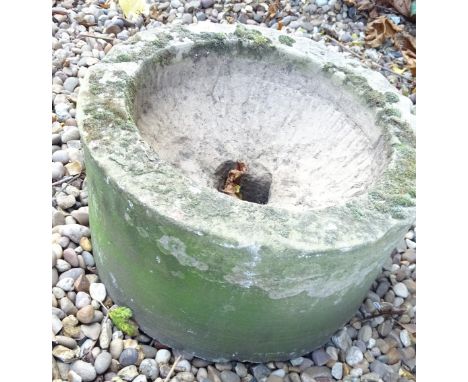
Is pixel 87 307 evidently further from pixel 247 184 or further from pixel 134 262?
pixel 247 184

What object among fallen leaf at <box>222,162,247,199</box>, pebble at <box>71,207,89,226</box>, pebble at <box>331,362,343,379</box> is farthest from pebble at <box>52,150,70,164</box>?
pebble at <box>331,362,343,379</box>

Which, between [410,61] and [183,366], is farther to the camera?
[410,61]

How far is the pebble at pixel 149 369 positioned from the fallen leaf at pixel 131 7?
6.85 ft

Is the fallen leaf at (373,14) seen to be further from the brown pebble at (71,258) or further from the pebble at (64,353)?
the pebble at (64,353)

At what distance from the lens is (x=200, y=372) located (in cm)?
185

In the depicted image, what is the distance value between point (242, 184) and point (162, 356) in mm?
636

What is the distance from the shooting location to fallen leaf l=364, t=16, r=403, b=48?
3502 mm

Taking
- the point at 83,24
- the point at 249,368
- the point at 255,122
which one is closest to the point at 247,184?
the point at 255,122

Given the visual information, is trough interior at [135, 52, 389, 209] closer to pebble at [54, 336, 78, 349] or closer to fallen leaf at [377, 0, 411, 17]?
pebble at [54, 336, 78, 349]

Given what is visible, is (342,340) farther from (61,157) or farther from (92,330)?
(61,157)

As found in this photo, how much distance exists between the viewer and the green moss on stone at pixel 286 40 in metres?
2.11

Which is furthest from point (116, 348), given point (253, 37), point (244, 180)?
point (253, 37)

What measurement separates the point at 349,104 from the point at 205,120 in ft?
1.72

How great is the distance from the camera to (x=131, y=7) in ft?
10.6
